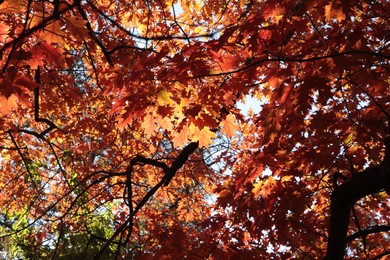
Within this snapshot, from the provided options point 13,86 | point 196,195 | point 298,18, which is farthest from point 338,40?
point 196,195

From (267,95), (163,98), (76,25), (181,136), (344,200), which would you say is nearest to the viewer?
(76,25)

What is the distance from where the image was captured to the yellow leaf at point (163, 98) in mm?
3049

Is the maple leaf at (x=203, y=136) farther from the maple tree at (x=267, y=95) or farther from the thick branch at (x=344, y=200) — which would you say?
the thick branch at (x=344, y=200)

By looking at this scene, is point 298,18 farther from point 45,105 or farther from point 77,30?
point 45,105

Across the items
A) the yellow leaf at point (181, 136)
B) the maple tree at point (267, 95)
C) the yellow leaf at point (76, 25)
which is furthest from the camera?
the yellow leaf at point (181, 136)

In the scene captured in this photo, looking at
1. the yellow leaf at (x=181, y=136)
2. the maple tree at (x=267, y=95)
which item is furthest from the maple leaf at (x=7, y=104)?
the yellow leaf at (x=181, y=136)

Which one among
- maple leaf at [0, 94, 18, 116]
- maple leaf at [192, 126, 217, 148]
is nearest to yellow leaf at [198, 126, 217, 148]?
maple leaf at [192, 126, 217, 148]

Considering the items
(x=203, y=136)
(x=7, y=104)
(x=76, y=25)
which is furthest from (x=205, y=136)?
(x=7, y=104)

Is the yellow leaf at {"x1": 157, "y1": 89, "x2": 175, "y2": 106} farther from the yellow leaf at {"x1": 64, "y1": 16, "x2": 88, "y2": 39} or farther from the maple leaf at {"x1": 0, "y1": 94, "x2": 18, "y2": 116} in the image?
the maple leaf at {"x1": 0, "y1": 94, "x2": 18, "y2": 116}

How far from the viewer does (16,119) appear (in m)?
7.50

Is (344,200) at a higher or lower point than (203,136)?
lower

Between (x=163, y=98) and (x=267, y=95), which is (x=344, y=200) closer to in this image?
(x=163, y=98)

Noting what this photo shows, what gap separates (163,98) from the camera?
10.0 feet

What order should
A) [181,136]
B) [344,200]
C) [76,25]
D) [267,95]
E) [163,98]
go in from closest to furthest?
[76,25], [344,200], [163,98], [181,136], [267,95]
